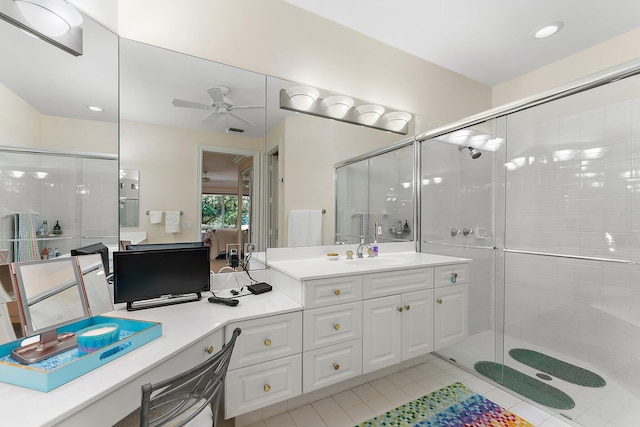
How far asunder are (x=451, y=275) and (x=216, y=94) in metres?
2.13

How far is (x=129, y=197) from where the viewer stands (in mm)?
1534

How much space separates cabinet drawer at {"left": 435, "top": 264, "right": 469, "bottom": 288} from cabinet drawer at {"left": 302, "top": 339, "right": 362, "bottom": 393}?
0.80 metres

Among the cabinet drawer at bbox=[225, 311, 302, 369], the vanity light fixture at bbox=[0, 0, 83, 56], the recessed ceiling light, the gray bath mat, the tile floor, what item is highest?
the recessed ceiling light

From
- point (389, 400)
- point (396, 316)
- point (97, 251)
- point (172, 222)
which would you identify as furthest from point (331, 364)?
point (97, 251)

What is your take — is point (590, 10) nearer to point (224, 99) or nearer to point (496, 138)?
point (496, 138)

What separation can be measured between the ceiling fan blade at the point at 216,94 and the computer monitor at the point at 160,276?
0.96 meters

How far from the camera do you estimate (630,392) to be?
1772 mm

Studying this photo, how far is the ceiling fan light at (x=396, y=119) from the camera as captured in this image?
8.32 feet

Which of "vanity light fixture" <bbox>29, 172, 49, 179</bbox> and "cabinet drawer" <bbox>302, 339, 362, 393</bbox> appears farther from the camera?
"cabinet drawer" <bbox>302, 339, 362, 393</bbox>

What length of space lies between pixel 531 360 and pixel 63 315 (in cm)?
300

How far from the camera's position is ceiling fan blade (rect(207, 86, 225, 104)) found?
1.76m

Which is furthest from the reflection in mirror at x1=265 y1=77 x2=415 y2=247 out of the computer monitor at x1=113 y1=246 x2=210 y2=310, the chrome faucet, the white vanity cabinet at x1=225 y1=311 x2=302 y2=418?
the white vanity cabinet at x1=225 y1=311 x2=302 y2=418

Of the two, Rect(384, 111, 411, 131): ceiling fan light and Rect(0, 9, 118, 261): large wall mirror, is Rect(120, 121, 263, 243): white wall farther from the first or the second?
Rect(384, 111, 411, 131): ceiling fan light

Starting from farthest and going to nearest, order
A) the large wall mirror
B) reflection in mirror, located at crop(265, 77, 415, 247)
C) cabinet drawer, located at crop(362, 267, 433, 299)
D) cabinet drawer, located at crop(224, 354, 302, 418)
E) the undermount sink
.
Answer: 1. the undermount sink
2. reflection in mirror, located at crop(265, 77, 415, 247)
3. cabinet drawer, located at crop(362, 267, 433, 299)
4. cabinet drawer, located at crop(224, 354, 302, 418)
5. the large wall mirror
